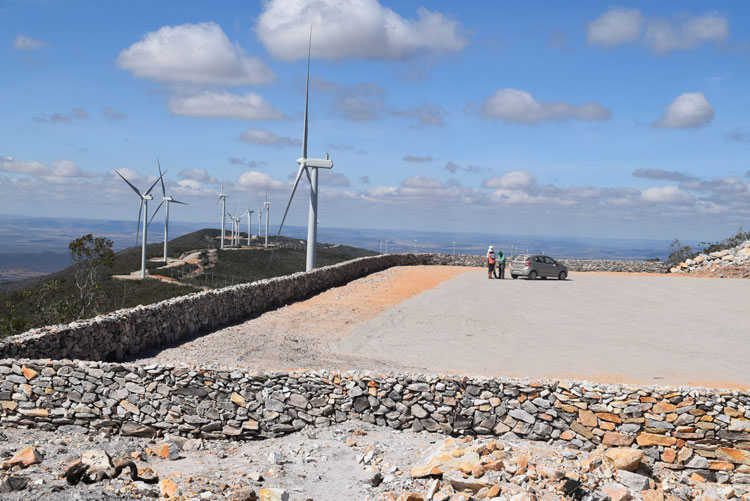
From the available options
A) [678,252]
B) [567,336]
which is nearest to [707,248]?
[678,252]

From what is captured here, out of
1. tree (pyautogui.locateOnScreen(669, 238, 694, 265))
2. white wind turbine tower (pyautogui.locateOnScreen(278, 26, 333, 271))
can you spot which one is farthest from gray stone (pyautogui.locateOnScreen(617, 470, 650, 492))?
tree (pyautogui.locateOnScreen(669, 238, 694, 265))

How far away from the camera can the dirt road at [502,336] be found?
47.7 feet

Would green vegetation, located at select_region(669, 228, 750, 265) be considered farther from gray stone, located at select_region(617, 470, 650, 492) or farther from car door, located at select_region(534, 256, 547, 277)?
gray stone, located at select_region(617, 470, 650, 492)

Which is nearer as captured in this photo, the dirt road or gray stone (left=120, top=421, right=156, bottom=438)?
gray stone (left=120, top=421, right=156, bottom=438)

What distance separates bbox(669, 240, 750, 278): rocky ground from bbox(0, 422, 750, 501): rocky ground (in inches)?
1603

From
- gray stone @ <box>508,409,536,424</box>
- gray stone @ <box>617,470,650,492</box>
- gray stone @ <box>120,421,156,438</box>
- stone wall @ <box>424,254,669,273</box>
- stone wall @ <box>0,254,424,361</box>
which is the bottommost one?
gray stone @ <box>120,421,156,438</box>

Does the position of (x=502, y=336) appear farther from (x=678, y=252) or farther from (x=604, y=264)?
(x=678, y=252)

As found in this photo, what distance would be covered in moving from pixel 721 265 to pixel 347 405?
44600 mm

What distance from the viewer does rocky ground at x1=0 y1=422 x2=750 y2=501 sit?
26.8 ft

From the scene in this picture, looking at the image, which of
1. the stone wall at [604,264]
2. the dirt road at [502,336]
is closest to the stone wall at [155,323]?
the dirt road at [502,336]

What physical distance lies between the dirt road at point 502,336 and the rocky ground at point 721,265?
1507 centimetres

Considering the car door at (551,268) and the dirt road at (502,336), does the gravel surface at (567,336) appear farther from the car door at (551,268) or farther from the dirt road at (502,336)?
the car door at (551,268)

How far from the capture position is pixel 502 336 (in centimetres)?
1869

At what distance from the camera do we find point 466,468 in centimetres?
845
